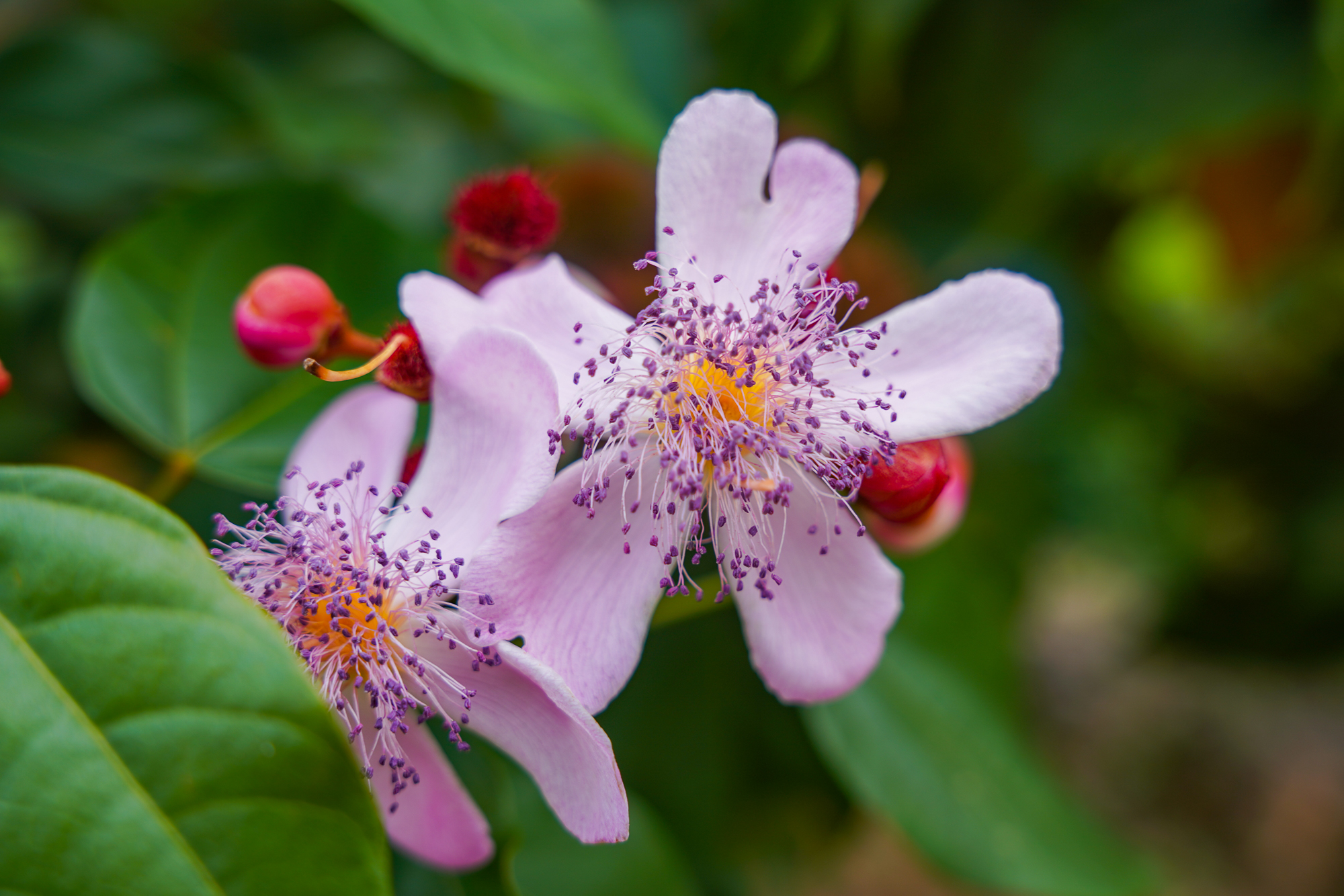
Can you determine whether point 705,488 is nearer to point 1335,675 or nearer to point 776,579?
point 776,579

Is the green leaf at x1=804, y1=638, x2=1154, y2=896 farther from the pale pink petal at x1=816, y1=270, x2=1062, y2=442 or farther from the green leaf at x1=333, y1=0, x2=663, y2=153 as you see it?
the green leaf at x1=333, y1=0, x2=663, y2=153

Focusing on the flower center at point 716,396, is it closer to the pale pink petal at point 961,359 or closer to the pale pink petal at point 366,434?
the pale pink petal at point 961,359

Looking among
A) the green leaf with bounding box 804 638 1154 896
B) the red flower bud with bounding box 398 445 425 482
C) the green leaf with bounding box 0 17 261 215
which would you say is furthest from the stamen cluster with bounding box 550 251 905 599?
the green leaf with bounding box 0 17 261 215

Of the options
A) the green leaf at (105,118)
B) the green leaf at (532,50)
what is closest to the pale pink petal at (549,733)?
the green leaf at (532,50)

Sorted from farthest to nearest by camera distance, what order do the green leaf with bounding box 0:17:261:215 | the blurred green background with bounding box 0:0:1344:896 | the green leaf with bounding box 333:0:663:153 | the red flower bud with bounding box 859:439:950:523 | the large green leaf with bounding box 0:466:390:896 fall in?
1. the green leaf with bounding box 0:17:261:215
2. the blurred green background with bounding box 0:0:1344:896
3. the green leaf with bounding box 333:0:663:153
4. the red flower bud with bounding box 859:439:950:523
5. the large green leaf with bounding box 0:466:390:896

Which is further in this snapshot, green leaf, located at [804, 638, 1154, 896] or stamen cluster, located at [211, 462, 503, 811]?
green leaf, located at [804, 638, 1154, 896]

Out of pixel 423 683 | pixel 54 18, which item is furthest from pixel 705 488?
pixel 54 18
